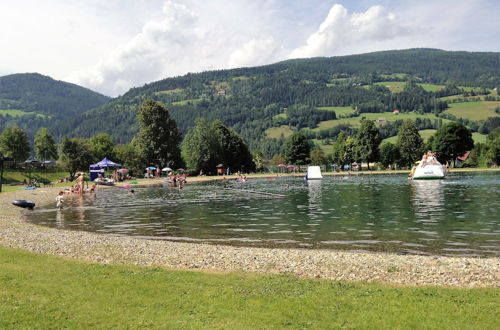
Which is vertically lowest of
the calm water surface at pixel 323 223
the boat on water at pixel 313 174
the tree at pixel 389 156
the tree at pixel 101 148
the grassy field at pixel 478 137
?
the calm water surface at pixel 323 223

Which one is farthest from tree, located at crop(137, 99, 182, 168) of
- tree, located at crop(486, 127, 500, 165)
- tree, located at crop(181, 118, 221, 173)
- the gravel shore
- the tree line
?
the gravel shore

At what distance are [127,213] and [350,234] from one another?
70.6ft

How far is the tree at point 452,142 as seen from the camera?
407 feet

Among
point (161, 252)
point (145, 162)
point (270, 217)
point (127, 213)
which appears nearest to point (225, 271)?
point (161, 252)

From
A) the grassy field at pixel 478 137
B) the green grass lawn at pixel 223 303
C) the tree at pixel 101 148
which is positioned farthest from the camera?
the grassy field at pixel 478 137

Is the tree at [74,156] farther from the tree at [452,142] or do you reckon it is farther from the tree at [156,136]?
the tree at [452,142]

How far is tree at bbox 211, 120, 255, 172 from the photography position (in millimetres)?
132625

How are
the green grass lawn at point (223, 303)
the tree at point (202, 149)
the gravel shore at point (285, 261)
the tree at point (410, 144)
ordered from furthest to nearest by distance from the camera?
the tree at point (410, 144) → the tree at point (202, 149) → the gravel shore at point (285, 261) → the green grass lawn at point (223, 303)

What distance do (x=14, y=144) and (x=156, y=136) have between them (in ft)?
160

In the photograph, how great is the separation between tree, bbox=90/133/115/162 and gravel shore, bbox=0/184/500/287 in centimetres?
11679

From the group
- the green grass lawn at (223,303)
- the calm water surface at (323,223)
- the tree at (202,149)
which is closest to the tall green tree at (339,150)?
the tree at (202,149)

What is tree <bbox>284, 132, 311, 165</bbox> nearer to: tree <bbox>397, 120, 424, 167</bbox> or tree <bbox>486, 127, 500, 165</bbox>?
tree <bbox>397, 120, 424, 167</bbox>

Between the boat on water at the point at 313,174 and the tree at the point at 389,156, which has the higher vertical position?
the tree at the point at 389,156

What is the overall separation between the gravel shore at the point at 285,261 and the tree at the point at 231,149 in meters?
108
